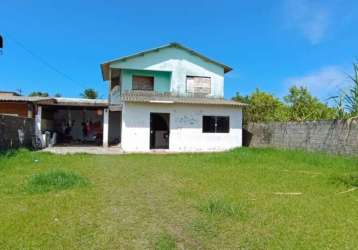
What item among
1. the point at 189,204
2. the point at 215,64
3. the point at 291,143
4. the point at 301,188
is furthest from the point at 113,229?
the point at 215,64

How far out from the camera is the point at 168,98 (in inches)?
832

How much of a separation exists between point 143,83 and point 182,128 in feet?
14.5

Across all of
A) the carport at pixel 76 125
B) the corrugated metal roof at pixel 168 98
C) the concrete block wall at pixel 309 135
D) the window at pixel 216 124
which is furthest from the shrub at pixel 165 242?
the carport at pixel 76 125

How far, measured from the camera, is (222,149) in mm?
21203

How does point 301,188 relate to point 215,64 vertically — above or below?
below

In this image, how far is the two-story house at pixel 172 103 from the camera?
20.1 meters

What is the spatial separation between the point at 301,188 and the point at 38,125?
16.8 metres

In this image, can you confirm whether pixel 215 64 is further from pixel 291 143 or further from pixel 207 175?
pixel 207 175

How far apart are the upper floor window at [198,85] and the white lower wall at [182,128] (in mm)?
2550

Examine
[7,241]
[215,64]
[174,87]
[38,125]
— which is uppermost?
[215,64]

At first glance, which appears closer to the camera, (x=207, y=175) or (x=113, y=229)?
(x=113, y=229)

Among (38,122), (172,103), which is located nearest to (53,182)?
(172,103)

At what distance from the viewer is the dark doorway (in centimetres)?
2155

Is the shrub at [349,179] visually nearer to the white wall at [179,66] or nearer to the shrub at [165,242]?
the shrub at [165,242]
